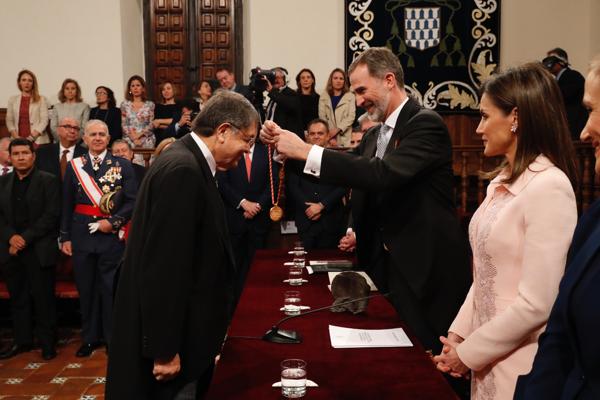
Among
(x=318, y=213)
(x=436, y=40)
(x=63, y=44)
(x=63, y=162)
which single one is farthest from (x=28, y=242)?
(x=436, y=40)

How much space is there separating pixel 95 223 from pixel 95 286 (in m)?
0.52

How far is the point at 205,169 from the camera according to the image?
2271 mm

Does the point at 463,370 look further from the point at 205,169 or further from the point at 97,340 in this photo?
the point at 97,340

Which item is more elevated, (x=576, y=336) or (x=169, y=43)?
(x=169, y=43)

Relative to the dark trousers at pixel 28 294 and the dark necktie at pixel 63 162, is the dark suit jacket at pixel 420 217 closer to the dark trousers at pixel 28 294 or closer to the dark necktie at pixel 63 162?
the dark trousers at pixel 28 294

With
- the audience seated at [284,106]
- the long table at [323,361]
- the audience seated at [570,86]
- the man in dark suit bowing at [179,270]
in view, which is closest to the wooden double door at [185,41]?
the audience seated at [284,106]

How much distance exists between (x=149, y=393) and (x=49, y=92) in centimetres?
845

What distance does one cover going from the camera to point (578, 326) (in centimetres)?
132

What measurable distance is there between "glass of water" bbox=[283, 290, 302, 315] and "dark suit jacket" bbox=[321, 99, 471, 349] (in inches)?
16.4

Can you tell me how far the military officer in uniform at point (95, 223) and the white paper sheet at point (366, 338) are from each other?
3.20 m

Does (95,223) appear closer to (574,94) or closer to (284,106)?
(284,106)

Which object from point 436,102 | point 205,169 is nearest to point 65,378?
point 205,169

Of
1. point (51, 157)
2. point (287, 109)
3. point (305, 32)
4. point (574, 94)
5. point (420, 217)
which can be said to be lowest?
point (51, 157)

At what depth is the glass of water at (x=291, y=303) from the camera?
2.54 m
